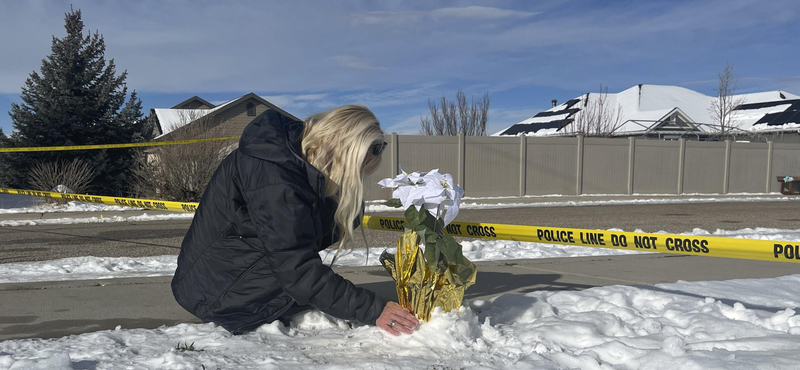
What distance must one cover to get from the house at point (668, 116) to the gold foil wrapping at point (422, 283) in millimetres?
34952

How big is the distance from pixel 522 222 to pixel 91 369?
380 inches

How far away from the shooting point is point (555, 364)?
2.37 m

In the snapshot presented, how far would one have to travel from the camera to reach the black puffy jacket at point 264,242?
2369 mm

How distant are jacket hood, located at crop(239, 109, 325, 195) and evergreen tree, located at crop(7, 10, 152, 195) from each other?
16.6 meters

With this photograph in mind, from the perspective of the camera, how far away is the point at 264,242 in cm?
241

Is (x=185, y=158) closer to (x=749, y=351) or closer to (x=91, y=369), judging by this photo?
(x=91, y=369)

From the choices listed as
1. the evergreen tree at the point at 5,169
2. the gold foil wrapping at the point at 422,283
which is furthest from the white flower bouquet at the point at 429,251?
the evergreen tree at the point at 5,169

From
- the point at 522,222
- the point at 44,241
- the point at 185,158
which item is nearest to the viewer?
the point at 44,241

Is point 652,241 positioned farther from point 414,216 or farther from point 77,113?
point 77,113

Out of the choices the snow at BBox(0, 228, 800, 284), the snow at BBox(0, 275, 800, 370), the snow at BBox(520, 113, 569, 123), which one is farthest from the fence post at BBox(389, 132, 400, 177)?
the snow at BBox(520, 113, 569, 123)

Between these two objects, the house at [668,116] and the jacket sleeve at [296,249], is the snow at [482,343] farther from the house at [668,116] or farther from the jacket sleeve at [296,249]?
the house at [668,116]

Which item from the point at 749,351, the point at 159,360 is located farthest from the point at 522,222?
the point at 159,360

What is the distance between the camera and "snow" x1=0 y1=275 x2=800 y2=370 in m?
2.34

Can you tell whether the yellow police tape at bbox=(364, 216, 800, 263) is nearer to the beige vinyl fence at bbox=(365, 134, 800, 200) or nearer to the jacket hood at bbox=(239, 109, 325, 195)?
the jacket hood at bbox=(239, 109, 325, 195)
